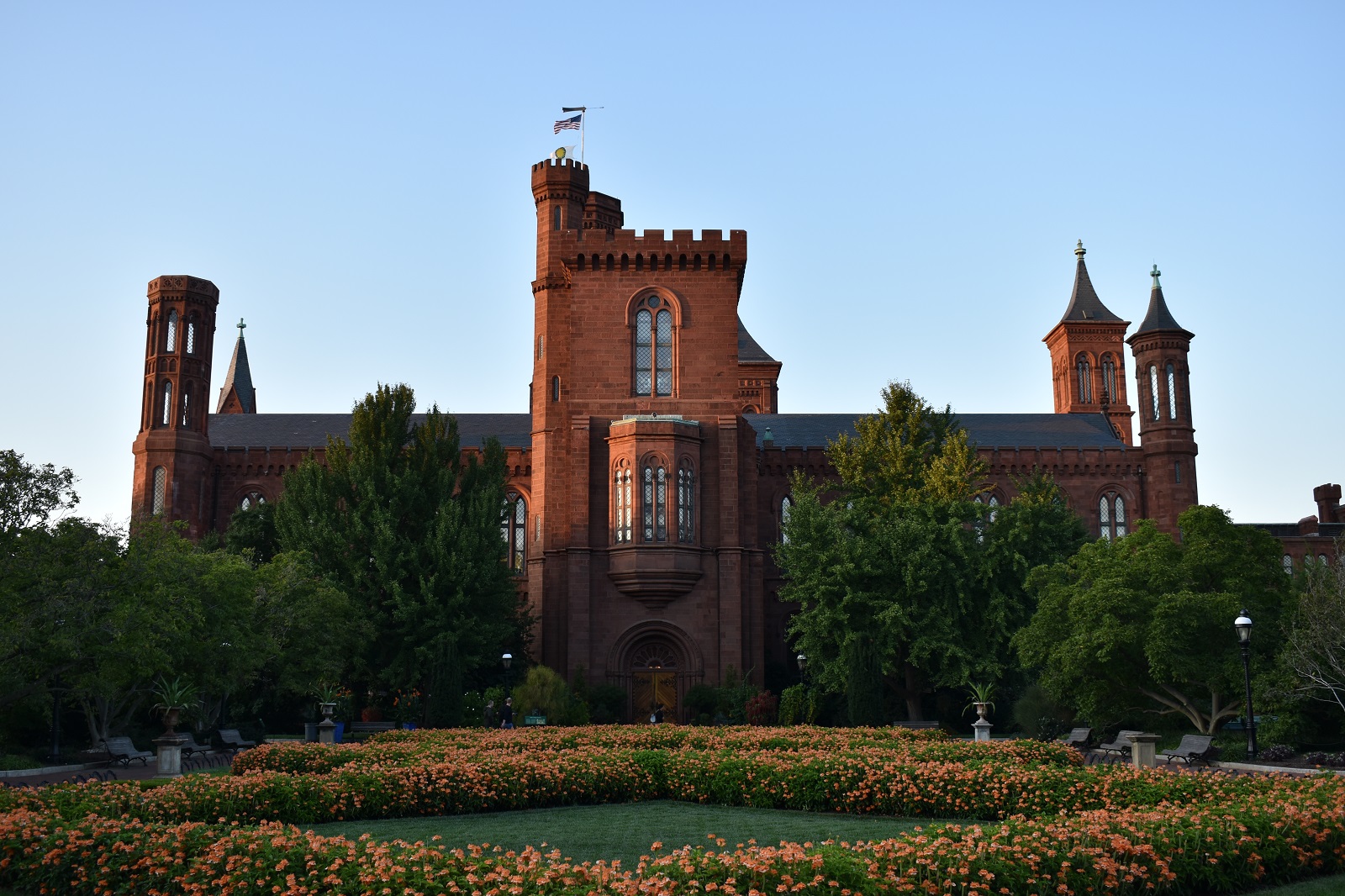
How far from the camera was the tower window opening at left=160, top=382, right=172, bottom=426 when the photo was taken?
52562 mm

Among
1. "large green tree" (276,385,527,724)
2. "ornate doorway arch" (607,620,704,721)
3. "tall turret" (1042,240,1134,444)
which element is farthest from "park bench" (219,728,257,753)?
"tall turret" (1042,240,1134,444)

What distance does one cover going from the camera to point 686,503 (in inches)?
1693

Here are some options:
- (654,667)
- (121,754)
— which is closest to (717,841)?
(121,754)

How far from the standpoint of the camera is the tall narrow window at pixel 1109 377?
73250 mm

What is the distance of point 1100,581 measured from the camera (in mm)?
30109

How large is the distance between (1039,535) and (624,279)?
57.3 feet

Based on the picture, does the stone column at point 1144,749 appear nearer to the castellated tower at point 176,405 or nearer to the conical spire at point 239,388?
the castellated tower at point 176,405

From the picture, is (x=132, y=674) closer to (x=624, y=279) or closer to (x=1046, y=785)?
(x=1046, y=785)

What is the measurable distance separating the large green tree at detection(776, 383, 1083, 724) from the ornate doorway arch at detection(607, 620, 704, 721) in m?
4.26

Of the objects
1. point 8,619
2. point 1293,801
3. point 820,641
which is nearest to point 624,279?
point 820,641

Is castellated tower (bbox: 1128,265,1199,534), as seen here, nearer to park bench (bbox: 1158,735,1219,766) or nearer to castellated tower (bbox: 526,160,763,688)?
castellated tower (bbox: 526,160,763,688)

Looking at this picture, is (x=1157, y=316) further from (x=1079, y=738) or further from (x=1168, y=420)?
(x=1079, y=738)

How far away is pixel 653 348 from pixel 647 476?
5.35 metres

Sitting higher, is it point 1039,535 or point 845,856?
point 1039,535
